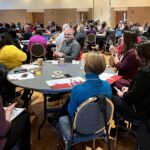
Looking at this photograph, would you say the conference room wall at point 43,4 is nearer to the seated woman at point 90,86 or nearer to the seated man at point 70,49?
the seated man at point 70,49

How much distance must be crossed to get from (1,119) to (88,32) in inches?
347

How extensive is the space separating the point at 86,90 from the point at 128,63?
4.17 ft

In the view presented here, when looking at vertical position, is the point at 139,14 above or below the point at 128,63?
above

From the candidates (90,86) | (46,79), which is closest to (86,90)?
(90,86)

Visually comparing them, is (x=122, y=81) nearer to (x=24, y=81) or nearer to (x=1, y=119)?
(x=24, y=81)

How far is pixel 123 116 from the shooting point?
2596 millimetres

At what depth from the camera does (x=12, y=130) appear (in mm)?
2141

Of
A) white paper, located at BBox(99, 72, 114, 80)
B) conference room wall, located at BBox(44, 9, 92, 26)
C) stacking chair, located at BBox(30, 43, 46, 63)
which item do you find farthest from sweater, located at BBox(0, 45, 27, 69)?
conference room wall, located at BBox(44, 9, 92, 26)

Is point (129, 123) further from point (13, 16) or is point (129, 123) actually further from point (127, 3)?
point (13, 16)

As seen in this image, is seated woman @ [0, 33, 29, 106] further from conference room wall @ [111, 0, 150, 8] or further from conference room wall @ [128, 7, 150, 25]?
conference room wall @ [128, 7, 150, 25]

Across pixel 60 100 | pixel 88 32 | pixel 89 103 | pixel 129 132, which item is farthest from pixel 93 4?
pixel 89 103

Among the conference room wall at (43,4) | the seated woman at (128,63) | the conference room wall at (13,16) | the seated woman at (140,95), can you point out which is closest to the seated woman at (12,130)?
the seated woman at (140,95)

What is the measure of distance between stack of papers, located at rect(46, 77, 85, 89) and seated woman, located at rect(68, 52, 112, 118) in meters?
0.45

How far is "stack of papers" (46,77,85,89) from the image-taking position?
2611mm
